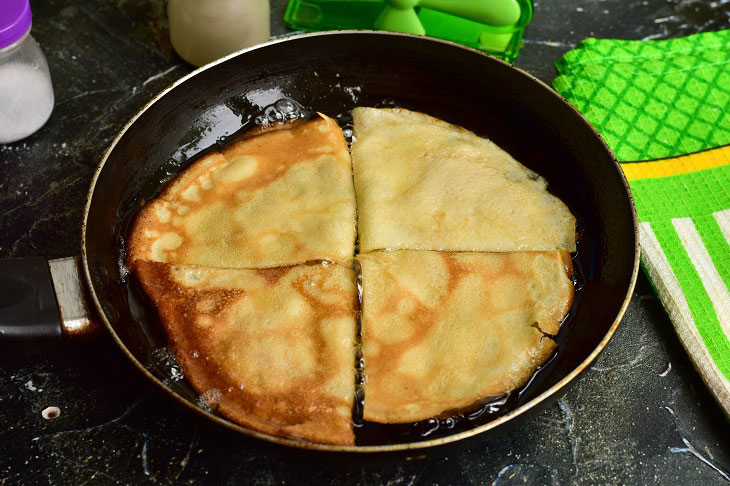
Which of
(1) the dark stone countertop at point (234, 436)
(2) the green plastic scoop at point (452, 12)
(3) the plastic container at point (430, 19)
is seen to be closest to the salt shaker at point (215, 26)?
(3) the plastic container at point (430, 19)

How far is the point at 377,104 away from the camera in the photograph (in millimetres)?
1451

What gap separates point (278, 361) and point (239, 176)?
400 mm

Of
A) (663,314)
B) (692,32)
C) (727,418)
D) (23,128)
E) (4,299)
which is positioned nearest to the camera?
(4,299)

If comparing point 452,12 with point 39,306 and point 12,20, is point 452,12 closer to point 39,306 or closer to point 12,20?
point 12,20

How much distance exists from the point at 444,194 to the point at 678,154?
1.82 feet

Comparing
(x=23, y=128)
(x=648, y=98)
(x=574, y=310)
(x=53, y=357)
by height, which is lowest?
(x=53, y=357)

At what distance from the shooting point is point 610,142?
1478 mm

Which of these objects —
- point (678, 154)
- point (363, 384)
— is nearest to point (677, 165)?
point (678, 154)

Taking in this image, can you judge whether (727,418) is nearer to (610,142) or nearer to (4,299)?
(610,142)

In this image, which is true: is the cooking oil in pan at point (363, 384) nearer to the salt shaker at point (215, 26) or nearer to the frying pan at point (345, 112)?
the frying pan at point (345, 112)

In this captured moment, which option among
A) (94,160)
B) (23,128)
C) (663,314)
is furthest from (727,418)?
(23,128)

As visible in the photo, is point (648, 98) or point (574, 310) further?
point (648, 98)

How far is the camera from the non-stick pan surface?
1.12 meters

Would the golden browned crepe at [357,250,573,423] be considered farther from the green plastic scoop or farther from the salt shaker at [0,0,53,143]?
the salt shaker at [0,0,53,143]
